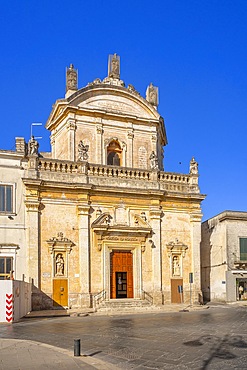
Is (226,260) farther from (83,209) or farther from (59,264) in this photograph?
(59,264)

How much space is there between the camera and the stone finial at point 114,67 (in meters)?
39.9

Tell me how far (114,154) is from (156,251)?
8.51 meters

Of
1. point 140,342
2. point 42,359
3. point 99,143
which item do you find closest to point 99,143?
point 99,143

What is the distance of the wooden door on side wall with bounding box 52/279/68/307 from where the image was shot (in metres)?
31.3

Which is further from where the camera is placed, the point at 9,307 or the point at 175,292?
the point at 175,292

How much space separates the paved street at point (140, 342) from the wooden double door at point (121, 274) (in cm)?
838

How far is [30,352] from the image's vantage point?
47.4 ft

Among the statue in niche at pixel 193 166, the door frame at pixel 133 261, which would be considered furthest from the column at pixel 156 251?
the statue in niche at pixel 193 166

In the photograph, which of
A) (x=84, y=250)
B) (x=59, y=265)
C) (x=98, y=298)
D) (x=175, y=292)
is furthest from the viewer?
(x=175, y=292)

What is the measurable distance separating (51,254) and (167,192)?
9.86m

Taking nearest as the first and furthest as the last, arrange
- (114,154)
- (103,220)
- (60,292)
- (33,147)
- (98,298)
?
(60,292), (33,147), (98,298), (103,220), (114,154)

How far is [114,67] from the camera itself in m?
40.0

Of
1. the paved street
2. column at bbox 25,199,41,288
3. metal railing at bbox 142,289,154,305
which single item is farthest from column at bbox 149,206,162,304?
the paved street

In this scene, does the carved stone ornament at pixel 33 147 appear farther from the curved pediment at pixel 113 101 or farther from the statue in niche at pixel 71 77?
the statue in niche at pixel 71 77
